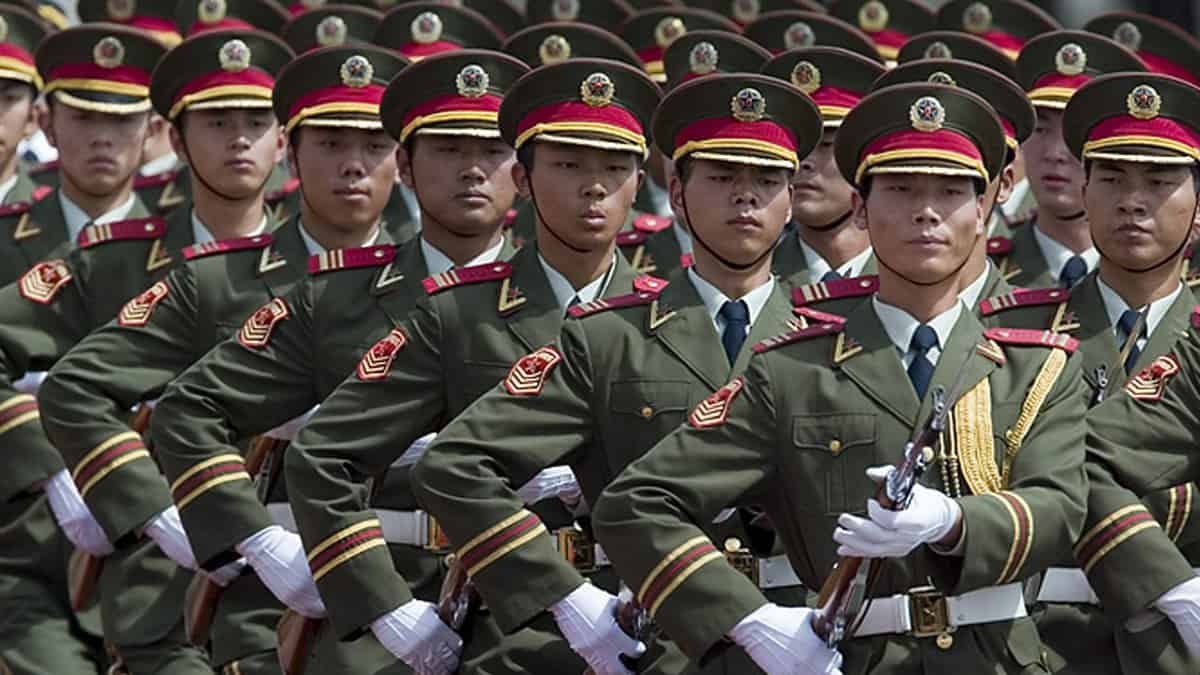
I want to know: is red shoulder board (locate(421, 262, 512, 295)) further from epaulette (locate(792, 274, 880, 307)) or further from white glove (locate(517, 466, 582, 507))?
epaulette (locate(792, 274, 880, 307))

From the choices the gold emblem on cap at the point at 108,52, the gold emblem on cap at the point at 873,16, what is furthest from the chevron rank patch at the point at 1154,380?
the gold emblem on cap at the point at 873,16

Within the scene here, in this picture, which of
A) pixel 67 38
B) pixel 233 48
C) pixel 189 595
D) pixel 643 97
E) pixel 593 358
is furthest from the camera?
pixel 67 38

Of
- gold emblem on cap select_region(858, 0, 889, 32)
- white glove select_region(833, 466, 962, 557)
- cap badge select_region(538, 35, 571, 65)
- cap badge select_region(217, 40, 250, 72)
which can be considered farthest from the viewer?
gold emblem on cap select_region(858, 0, 889, 32)

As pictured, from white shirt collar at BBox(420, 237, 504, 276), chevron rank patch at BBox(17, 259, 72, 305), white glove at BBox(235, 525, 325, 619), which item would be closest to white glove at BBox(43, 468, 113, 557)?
chevron rank patch at BBox(17, 259, 72, 305)

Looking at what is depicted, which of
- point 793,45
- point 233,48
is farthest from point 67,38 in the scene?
point 793,45

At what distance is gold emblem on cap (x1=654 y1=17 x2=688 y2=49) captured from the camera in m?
14.7

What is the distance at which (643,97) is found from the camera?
404 inches

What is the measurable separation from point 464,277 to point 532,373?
2.51 ft

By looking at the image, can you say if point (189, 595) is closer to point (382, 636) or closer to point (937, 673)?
point (382, 636)

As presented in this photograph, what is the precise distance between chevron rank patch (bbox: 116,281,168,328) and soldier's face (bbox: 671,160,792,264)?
2365 mm

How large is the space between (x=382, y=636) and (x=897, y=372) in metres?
1.96

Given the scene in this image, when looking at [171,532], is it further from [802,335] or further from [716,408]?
[802,335]

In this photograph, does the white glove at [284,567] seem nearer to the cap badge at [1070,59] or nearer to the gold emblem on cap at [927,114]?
the gold emblem on cap at [927,114]

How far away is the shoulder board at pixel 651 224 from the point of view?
1259 cm
